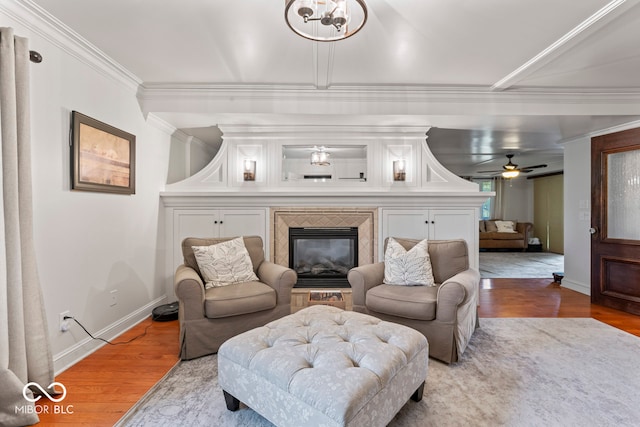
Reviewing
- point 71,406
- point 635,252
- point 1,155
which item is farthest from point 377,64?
point 635,252

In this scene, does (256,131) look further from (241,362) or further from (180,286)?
(241,362)

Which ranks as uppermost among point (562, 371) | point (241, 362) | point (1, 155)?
point (1, 155)

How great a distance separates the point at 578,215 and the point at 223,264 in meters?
4.85

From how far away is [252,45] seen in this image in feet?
7.75

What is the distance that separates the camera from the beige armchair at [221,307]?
7.61ft

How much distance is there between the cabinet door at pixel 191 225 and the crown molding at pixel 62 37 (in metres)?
1.46

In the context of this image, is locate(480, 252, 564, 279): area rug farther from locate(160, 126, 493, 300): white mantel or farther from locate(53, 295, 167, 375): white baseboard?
locate(53, 295, 167, 375): white baseboard

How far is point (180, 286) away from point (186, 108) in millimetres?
1891

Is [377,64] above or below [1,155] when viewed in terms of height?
above

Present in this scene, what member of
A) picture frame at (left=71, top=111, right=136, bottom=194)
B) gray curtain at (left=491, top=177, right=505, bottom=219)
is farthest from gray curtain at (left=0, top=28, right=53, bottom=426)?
gray curtain at (left=491, top=177, right=505, bottom=219)

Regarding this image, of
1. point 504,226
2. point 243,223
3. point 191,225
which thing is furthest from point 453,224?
point 504,226

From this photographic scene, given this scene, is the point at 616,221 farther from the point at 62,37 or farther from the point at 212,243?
the point at 62,37

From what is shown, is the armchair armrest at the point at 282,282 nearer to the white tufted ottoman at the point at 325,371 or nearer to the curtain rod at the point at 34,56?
the white tufted ottoman at the point at 325,371

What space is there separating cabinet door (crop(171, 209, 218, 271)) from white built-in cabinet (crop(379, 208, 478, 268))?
2.03 m
